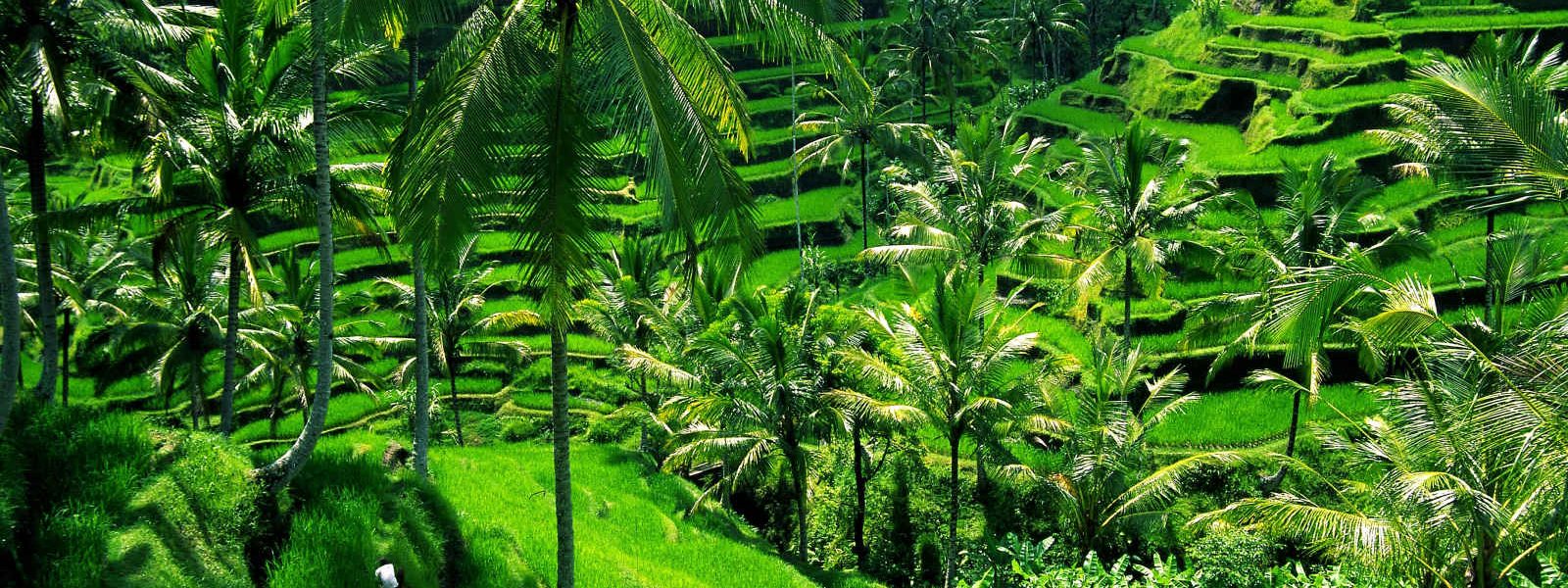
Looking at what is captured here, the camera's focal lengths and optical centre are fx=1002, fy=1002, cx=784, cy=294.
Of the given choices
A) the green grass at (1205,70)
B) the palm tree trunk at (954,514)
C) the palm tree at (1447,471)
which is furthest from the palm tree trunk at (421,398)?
the green grass at (1205,70)

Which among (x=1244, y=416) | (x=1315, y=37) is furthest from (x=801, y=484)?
(x=1315, y=37)

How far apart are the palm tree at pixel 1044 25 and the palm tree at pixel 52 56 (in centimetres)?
3781

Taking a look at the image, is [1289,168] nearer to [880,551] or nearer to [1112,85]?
[880,551]

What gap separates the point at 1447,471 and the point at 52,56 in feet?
48.3

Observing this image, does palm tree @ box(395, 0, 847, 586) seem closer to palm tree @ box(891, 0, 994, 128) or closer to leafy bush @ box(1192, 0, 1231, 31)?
palm tree @ box(891, 0, 994, 128)

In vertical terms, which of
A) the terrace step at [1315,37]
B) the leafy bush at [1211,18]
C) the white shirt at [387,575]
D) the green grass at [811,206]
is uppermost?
the leafy bush at [1211,18]

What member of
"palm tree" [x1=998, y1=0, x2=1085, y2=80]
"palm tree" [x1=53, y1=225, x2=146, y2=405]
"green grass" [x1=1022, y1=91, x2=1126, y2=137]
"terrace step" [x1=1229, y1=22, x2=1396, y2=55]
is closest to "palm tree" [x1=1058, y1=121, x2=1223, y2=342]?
"green grass" [x1=1022, y1=91, x2=1126, y2=137]

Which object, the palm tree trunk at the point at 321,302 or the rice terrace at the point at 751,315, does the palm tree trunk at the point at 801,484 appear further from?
the palm tree trunk at the point at 321,302

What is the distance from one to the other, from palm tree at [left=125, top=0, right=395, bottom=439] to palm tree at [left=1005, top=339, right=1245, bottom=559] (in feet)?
36.1

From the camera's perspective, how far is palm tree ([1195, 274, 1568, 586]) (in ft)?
25.8

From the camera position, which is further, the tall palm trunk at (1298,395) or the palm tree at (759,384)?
the tall palm trunk at (1298,395)

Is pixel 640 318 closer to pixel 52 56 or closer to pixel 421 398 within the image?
pixel 421 398

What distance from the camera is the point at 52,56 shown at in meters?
9.94

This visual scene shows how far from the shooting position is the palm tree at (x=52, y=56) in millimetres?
9789
